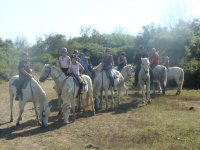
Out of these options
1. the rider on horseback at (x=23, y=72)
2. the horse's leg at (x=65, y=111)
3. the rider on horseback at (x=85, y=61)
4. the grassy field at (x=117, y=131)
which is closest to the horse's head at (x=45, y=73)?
the rider on horseback at (x=23, y=72)

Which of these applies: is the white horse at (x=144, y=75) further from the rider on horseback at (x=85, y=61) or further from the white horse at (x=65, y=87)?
the white horse at (x=65, y=87)

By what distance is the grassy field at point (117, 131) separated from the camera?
11.1 meters

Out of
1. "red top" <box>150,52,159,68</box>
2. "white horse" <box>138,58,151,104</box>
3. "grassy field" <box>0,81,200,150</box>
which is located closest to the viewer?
"grassy field" <box>0,81,200,150</box>

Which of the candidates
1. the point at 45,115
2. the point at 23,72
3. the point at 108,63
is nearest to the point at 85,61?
the point at 108,63

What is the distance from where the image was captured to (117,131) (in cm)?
1252

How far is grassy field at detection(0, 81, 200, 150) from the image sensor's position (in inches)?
436

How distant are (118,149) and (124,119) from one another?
3875mm

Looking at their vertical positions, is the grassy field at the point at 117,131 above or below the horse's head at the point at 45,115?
below

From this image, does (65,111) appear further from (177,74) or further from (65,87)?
(177,74)

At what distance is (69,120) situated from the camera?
14.6 m

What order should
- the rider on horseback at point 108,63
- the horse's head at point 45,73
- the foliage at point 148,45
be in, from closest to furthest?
1. the horse's head at point 45,73
2. the rider on horseback at point 108,63
3. the foliage at point 148,45

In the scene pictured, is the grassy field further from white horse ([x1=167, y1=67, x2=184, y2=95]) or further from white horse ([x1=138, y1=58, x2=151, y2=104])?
white horse ([x1=167, y1=67, x2=184, y2=95])

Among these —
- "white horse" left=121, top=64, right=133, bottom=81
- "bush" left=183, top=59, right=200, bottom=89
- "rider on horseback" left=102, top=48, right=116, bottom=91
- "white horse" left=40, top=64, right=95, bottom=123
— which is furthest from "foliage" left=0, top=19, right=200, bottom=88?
"white horse" left=40, top=64, right=95, bottom=123

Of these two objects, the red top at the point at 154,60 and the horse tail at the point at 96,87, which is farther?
the red top at the point at 154,60
